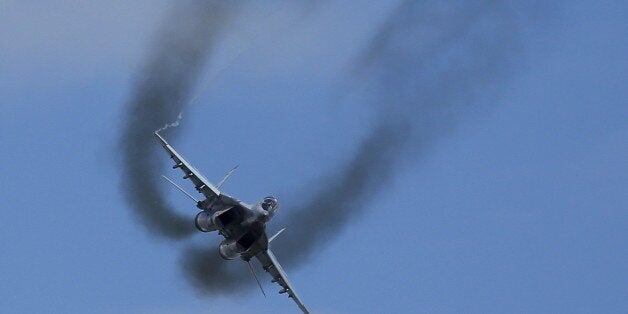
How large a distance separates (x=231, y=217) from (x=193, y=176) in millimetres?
3425

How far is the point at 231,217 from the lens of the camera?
126 metres

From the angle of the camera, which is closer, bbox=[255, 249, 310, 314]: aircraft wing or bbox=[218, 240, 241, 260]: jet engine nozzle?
bbox=[218, 240, 241, 260]: jet engine nozzle

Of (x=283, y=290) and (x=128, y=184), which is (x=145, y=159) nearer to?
(x=128, y=184)

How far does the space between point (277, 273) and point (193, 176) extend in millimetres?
8588

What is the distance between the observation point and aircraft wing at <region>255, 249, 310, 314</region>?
132 m

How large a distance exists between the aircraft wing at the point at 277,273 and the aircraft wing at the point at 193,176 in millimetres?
5996

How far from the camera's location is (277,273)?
5236 inches

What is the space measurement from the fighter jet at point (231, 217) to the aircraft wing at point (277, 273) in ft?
8.45

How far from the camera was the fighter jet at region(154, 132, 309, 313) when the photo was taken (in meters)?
125

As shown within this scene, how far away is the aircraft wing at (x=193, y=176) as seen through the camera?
127 metres

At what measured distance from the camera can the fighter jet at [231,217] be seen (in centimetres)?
12456

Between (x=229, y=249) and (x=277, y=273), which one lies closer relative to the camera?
(x=229, y=249)

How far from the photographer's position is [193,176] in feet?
419

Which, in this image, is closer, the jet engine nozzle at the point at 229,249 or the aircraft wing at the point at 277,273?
the jet engine nozzle at the point at 229,249
